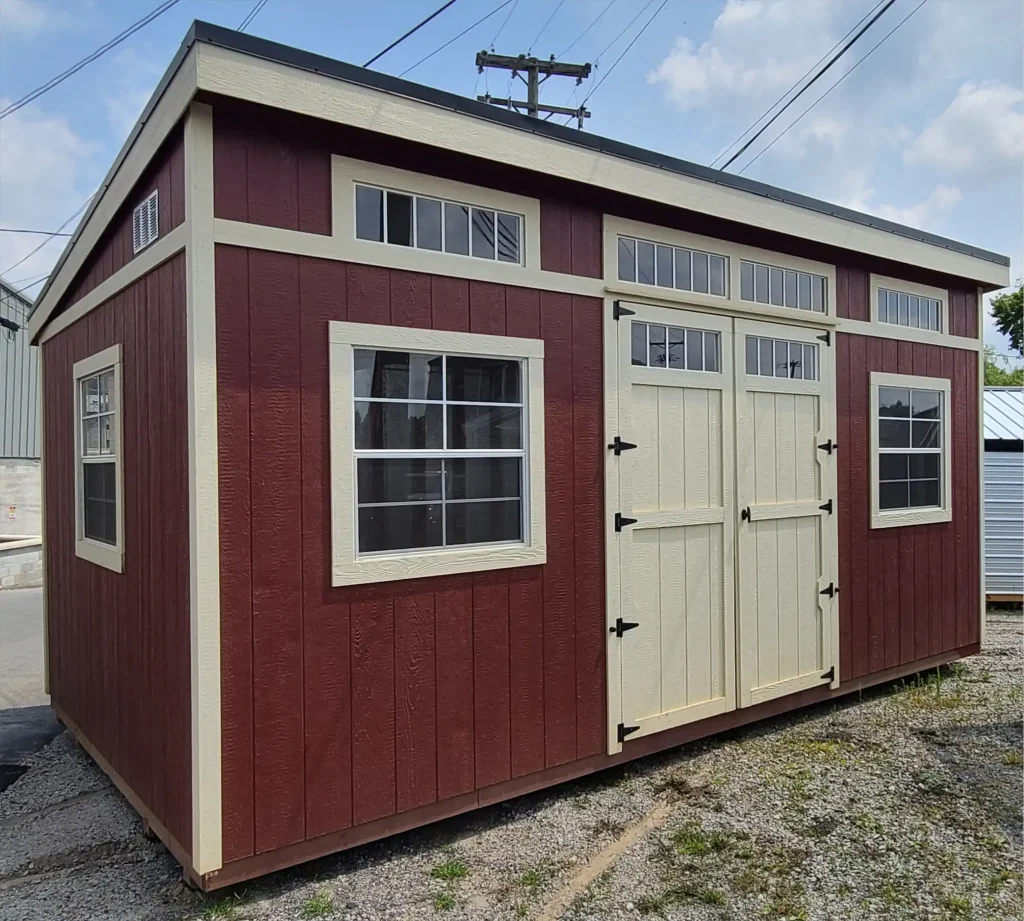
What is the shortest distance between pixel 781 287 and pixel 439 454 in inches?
96.1

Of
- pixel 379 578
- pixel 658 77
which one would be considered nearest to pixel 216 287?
pixel 379 578

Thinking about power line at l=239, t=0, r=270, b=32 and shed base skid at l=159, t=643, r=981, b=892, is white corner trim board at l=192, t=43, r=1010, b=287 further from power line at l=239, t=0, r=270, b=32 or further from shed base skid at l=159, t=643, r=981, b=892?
power line at l=239, t=0, r=270, b=32

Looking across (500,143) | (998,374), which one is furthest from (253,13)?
(998,374)

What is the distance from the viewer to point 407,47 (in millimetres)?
5988

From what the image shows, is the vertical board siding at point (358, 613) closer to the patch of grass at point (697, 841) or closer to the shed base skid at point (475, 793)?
the shed base skid at point (475, 793)

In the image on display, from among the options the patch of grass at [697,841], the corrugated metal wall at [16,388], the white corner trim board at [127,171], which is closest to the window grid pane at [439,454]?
the white corner trim board at [127,171]

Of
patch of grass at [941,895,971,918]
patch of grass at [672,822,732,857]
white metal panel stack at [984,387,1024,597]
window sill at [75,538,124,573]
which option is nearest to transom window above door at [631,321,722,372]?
patch of grass at [672,822,732,857]

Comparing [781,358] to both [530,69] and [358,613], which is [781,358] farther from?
[530,69]

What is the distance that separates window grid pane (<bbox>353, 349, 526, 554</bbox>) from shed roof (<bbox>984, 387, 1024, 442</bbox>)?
24.4ft

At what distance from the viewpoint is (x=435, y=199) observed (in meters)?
Result: 2.91

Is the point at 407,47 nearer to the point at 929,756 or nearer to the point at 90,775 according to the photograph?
the point at 90,775

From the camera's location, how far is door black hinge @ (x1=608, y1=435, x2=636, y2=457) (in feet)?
11.2

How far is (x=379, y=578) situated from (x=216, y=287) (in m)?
1.16

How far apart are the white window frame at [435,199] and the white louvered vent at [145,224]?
28.4 inches
